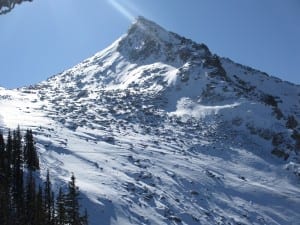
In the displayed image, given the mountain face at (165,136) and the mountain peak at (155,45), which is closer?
the mountain face at (165,136)

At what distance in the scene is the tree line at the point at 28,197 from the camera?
3809 centimetres

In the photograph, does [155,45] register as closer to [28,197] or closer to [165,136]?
[165,136]

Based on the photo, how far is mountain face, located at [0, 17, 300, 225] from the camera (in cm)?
6106

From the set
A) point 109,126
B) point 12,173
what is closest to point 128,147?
point 109,126

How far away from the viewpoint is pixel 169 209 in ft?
190

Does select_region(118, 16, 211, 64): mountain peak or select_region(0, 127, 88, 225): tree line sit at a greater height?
select_region(118, 16, 211, 64): mountain peak

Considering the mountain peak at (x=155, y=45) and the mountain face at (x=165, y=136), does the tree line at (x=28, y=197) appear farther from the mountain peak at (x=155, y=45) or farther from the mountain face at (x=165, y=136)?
the mountain peak at (x=155, y=45)

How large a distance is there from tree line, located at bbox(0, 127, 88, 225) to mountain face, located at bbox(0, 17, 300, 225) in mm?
3925

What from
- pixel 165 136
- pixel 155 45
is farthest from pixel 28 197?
pixel 155 45

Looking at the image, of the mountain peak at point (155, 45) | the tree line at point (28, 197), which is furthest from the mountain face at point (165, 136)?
the tree line at point (28, 197)

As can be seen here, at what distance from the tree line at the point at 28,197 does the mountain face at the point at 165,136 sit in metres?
3.93

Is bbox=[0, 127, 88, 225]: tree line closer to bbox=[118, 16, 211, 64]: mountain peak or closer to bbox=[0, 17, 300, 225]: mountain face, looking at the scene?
bbox=[0, 17, 300, 225]: mountain face

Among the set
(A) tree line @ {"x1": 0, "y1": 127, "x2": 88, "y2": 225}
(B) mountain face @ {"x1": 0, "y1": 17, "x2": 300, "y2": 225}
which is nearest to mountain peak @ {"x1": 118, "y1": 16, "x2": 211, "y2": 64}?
(B) mountain face @ {"x1": 0, "y1": 17, "x2": 300, "y2": 225}

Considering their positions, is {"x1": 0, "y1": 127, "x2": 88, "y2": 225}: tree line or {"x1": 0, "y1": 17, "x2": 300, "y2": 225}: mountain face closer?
{"x1": 0, "y1": 127, "x2": 88, "y2": 225}: tree line
